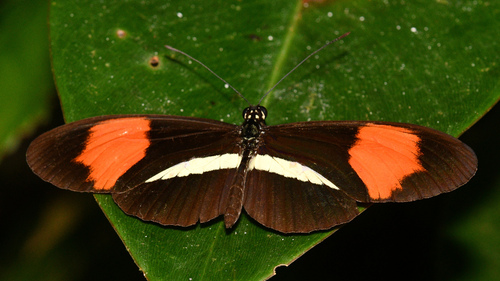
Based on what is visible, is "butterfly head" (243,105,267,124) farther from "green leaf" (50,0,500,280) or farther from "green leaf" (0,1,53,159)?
"green leaf" (0,1,53,159)

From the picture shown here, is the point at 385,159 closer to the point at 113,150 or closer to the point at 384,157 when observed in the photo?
the point at 384,157

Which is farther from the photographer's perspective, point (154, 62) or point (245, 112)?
point (154, 62)

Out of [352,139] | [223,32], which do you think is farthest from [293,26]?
[352,139]

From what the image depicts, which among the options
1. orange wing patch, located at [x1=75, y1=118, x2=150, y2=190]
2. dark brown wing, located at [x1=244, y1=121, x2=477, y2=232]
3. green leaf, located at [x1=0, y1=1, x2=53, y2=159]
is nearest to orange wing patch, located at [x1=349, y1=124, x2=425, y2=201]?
dark brown wing, located at [x1=244, y1=121, x2=477, y2=232]

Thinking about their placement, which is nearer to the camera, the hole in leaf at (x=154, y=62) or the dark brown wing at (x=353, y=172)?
the dark brown wing at (x=353, y=172)

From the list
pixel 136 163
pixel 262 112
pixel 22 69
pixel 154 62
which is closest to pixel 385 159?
pixel 262 112

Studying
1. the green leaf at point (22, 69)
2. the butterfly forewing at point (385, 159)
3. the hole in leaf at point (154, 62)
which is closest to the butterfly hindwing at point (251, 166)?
the butterfly forewing at point (385, 159)

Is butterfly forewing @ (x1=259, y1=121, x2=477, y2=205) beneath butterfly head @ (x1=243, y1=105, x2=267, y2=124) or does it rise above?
beneath

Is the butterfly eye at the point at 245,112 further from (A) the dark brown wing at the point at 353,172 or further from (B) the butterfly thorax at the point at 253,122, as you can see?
(A) the dark brown wing at the point at 353,172
